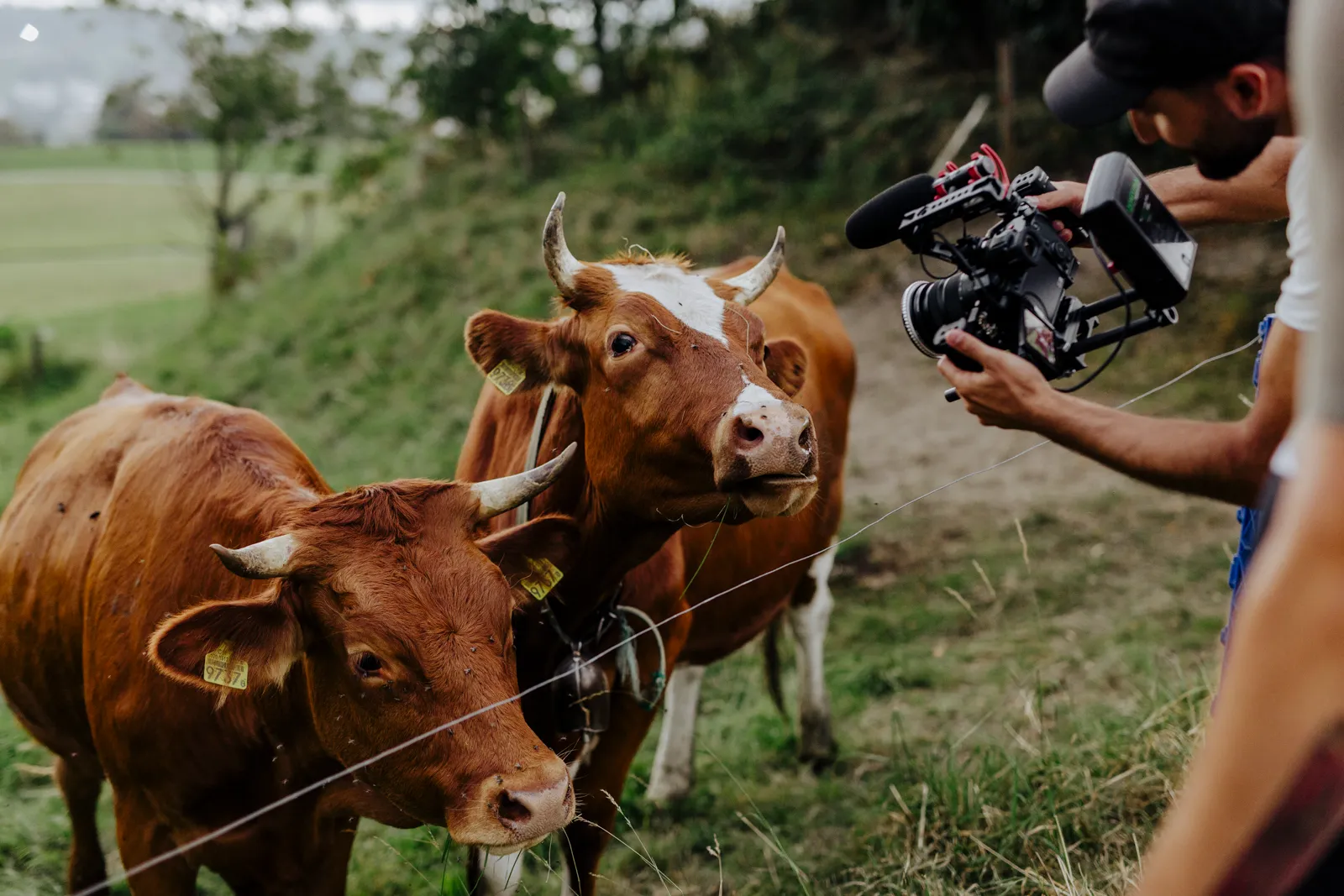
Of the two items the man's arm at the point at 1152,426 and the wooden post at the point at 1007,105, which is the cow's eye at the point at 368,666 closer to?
the man's arm at the point at 1152,426

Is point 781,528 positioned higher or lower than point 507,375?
lower

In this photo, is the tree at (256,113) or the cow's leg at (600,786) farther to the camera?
the tree at (256,113)

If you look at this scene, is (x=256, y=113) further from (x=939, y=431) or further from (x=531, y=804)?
(x=531, y=804)

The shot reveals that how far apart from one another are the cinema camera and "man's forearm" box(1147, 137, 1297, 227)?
493 millimetres

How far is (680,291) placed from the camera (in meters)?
3.14

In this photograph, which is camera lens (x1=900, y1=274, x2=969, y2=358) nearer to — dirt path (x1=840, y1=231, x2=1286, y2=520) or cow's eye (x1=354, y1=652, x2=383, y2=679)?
cow's eye (x1=354, y1=652, x2=383, y2=679)

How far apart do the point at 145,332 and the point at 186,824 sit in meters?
15.4

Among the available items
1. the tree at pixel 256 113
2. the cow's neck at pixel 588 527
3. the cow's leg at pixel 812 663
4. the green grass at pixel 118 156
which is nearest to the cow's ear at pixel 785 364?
the cow's neck at pixel 588 527

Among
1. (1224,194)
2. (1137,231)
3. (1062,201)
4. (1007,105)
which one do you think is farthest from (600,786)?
(1007,105)

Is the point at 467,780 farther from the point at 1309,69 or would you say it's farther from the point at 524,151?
the point at 524,151

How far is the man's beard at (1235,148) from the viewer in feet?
6.02

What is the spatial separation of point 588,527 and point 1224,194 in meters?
1.87

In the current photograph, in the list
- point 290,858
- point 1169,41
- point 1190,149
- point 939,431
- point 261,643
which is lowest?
point 939,431

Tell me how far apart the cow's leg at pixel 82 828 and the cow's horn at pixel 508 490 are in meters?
2.22
